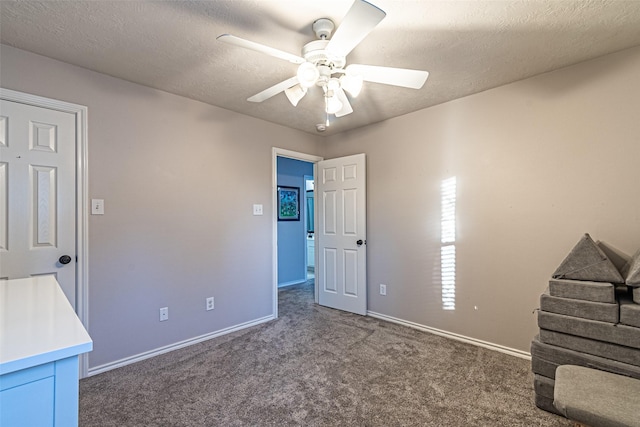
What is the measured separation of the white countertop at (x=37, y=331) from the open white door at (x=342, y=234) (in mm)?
2893

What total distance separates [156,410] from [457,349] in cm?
239

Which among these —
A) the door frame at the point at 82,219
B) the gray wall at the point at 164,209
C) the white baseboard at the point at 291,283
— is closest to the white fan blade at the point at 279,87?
the gray wall at the point at 164,209

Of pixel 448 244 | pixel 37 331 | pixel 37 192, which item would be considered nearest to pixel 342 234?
pixel 448 244

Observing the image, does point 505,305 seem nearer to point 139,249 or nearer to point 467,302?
point 467,302

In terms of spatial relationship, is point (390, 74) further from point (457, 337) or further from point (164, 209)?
point (457, 337)

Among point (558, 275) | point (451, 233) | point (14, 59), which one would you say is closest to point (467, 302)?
point (451, 233)

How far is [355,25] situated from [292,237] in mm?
4372

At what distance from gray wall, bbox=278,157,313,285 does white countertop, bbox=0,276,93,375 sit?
4.07 metres

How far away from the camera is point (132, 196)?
253cm

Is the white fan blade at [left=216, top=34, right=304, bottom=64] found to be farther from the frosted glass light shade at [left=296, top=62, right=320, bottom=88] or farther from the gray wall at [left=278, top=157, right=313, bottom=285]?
the gray wall at [left=278, top=157, right=313, bottom=285]

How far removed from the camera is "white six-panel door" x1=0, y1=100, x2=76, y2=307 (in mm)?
2018

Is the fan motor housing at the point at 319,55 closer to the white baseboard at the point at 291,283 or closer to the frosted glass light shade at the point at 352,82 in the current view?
the frosted glass light shade at the point at 352,82

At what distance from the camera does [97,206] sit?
2.35 meters

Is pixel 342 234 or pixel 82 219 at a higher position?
pixel 82 219
